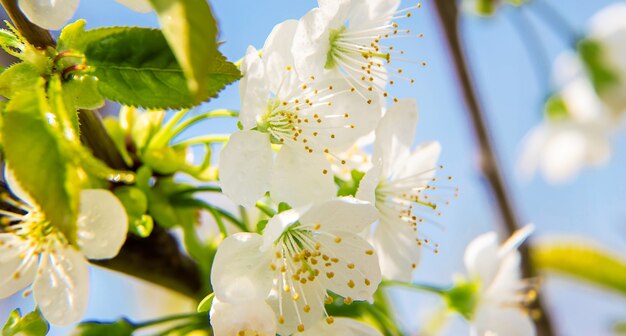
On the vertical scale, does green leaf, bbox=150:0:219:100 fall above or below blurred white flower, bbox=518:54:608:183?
above

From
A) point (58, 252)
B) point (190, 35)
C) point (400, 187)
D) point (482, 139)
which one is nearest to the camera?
point (190, 35)

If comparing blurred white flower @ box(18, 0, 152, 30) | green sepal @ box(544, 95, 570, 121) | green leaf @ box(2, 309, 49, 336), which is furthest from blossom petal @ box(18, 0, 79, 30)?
green sepal @ box(544, 95, 570, 121)

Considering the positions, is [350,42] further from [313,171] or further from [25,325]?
[25,325]

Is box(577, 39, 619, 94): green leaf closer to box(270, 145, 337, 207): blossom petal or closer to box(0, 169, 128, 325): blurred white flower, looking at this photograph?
box(270, 145, 337, 207): blossom petal

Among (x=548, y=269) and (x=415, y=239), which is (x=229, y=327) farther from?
(x=548, y=269)

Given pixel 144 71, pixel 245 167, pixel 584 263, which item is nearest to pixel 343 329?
pixel 245 167

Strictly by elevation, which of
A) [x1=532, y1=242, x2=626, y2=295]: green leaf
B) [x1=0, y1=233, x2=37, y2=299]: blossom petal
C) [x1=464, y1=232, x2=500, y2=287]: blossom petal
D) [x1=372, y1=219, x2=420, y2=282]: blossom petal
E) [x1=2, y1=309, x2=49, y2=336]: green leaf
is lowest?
[x1=532, y1=242, x2=626, y2=295]: green leaf

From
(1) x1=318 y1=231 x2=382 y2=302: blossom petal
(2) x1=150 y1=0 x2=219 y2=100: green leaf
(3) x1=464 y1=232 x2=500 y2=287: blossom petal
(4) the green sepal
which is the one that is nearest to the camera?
(2) x1=150 y1=0 x2=219 y2=100: green leaf
